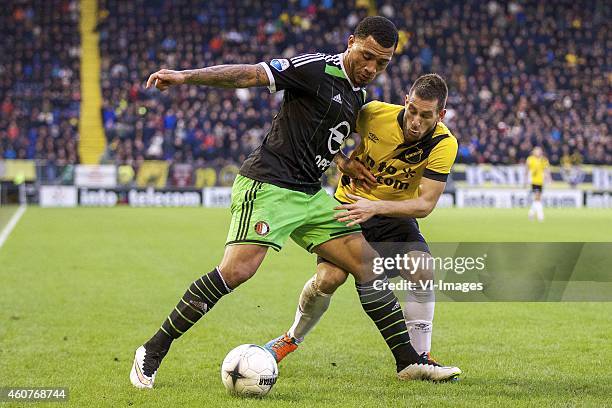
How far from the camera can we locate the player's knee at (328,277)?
17.7ft

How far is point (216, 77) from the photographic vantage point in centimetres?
468

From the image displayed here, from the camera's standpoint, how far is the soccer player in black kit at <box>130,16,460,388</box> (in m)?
4.99

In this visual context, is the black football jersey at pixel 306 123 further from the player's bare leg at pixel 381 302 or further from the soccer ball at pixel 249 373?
the soccer ball at pixel 249 373

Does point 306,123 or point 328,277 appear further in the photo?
point 328,277

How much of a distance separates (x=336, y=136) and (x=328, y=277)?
889mm

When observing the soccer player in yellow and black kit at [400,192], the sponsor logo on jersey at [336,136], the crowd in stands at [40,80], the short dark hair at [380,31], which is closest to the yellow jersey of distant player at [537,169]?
the crowd in stands at [40,80]

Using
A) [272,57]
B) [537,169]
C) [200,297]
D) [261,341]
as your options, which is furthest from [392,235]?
[272,57]

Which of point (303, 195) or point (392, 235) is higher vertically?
point (303, 195)

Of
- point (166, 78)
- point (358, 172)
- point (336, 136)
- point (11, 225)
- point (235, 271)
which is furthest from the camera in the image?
point (11, 225)

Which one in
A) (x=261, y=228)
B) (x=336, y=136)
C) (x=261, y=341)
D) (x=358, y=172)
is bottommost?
(x=261, y=341)

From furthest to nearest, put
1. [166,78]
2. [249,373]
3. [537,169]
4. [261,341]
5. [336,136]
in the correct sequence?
[537,169] → [261,341] → [336,136] → [249,373] → [166,78]

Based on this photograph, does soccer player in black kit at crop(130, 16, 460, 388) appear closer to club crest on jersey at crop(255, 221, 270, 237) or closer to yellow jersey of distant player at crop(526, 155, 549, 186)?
club crest on jersey at crop(255, 221, 270, 237)

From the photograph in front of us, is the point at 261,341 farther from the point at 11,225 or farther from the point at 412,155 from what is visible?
the point at 11,225

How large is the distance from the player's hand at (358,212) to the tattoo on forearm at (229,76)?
94 centimetres
